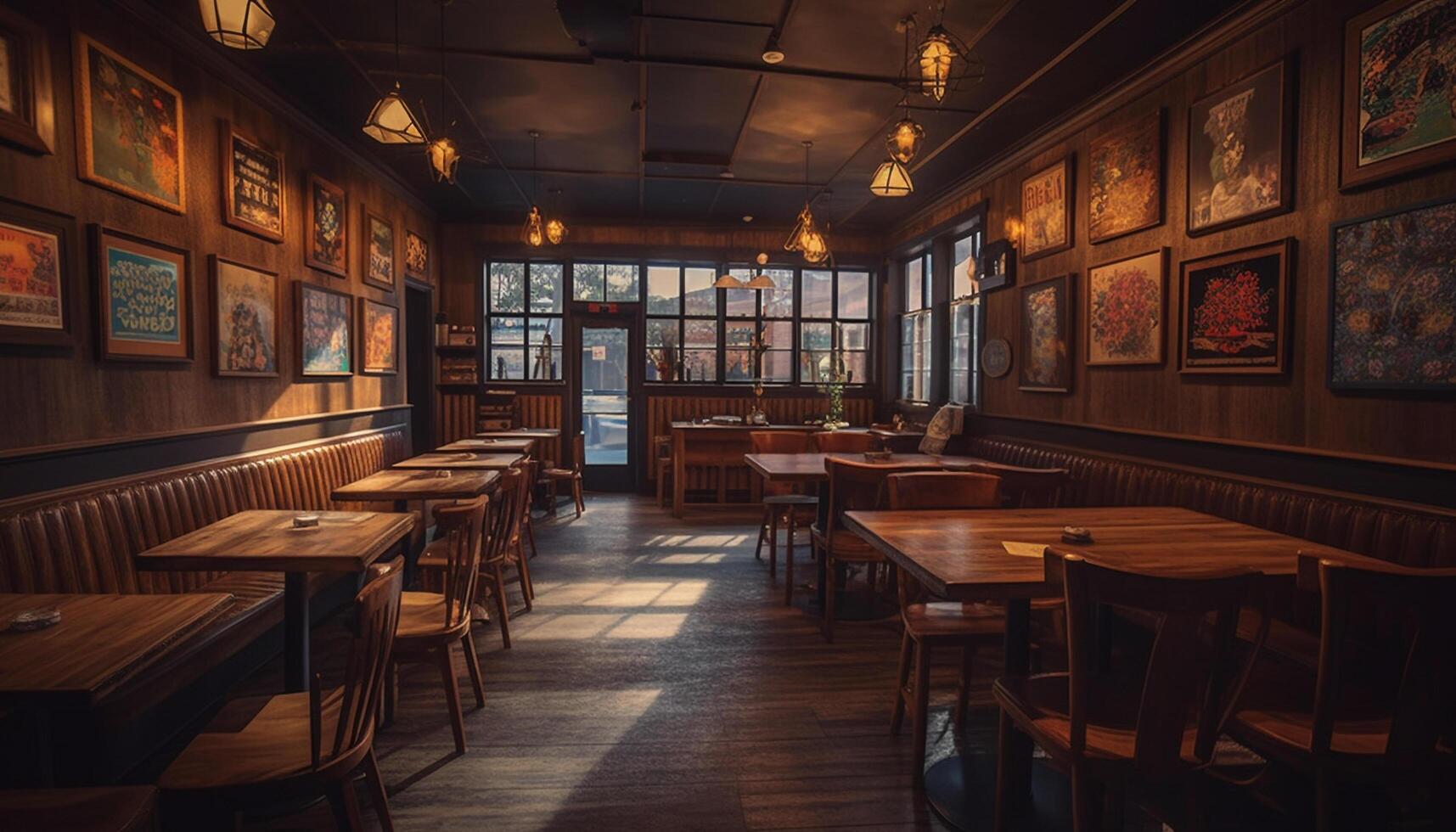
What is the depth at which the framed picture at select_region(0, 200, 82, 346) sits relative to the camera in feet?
9.35

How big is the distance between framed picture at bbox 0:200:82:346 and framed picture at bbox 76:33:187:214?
34 centimetres

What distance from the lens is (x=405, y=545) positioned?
491 centimetres

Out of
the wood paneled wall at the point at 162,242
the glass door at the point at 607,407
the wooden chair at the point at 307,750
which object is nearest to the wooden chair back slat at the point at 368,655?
the wooden chair at the point at 307,750

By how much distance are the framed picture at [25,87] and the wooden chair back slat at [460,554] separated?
2.22 m

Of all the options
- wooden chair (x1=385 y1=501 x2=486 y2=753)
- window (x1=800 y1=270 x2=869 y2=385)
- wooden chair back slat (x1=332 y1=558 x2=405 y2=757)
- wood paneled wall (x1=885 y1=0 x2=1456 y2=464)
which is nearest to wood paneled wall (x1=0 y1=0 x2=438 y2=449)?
wooden chair (x1=385 y1=501 x2=486 y2=753)

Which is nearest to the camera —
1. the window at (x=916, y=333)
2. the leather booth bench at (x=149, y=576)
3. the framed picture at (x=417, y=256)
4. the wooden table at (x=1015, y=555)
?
the wooden table at (x=1015, y=555)

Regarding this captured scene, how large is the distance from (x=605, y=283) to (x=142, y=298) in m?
5.81

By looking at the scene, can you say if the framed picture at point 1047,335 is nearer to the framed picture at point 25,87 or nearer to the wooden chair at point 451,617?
the wooden chair at point 451,617

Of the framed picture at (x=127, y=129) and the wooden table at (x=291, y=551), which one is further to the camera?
the framed picture at (x=127, y=129)

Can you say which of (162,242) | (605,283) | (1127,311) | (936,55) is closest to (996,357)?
(1127,311)

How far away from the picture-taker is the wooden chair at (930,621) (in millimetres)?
2623

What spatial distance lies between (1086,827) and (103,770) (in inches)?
121

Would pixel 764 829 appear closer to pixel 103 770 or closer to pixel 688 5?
pixel 103 770

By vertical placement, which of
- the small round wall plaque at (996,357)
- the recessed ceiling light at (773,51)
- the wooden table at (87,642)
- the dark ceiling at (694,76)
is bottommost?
the wooden table at (87,642)
